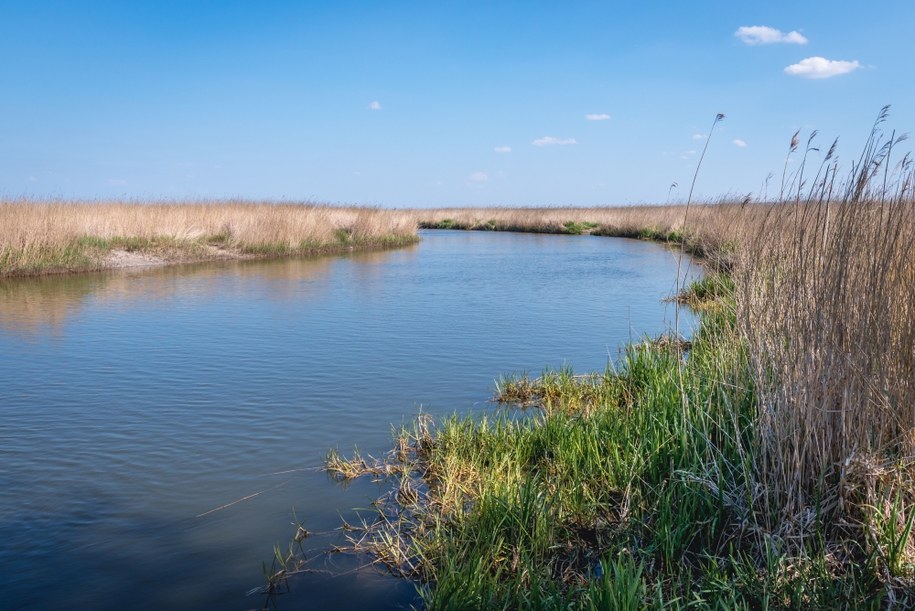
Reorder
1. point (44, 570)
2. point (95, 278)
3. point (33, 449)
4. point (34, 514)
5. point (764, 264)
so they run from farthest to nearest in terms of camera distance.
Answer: point (95, 278)
point (33, 449)
point (34, 514)
point (764, 264)
point (44, 570)

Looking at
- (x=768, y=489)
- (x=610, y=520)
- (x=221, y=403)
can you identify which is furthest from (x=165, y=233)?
(x=768, y=489)

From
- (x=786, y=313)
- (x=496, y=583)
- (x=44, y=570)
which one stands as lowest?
(x=44, y=570)

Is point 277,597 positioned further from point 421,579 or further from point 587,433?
point 587,433

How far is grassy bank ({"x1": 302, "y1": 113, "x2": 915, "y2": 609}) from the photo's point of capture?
119 inches

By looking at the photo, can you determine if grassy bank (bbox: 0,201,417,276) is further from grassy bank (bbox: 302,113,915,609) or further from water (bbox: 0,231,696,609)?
grassy bank (bbox: 302,113,915,609)

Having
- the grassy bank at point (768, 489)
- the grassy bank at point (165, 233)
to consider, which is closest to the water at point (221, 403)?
the grassy bank at point (768, 489)

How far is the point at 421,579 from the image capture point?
360cm

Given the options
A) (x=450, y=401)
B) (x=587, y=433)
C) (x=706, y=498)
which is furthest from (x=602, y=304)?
(x=706, y=498)

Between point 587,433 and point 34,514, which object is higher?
point 587,433

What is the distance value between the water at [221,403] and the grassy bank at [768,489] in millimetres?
640

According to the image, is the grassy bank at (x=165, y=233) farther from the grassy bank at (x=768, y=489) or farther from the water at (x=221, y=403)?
the grassy bank at (x=768, y=489)

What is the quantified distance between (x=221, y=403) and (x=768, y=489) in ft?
16.6

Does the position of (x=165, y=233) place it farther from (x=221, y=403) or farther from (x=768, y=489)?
(x=768, y=489)

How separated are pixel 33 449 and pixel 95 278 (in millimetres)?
12131
